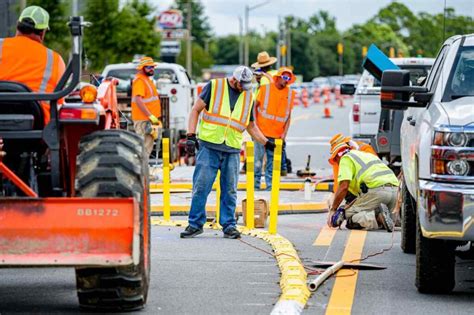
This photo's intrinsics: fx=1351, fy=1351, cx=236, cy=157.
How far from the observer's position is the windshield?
34.4ft

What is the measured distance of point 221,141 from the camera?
1374 cm

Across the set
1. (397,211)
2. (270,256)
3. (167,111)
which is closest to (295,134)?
(167,111)

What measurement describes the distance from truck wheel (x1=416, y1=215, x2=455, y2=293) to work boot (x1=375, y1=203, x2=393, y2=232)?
4.81 meters

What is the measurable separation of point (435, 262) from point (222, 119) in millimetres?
4318

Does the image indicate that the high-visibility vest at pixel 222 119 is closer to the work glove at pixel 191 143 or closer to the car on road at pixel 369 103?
the work glove at pixel 191 143

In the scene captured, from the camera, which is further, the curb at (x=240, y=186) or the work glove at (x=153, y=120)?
the work glove at (x=153, y=120)

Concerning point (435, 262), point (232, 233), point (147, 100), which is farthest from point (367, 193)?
point (147, 100)

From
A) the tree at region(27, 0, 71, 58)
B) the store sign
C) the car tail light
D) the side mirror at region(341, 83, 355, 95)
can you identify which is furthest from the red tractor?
the store sign

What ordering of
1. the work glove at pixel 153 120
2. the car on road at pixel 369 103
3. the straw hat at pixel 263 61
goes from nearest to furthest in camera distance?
the work glove at pixel 153 120 < the straw hat at pixel 263 61 < the car on road at pixel 369 103

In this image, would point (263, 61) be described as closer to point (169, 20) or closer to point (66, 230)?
point (66, 230)

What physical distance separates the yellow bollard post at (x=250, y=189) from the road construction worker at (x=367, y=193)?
881 mm

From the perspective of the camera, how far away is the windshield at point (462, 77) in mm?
10484

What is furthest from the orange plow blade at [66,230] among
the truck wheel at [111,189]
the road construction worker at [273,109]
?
the road construction worker at [273,109]

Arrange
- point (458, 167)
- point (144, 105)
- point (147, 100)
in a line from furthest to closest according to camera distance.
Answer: point (147, 100), point (144, 105), point (458, 167)
